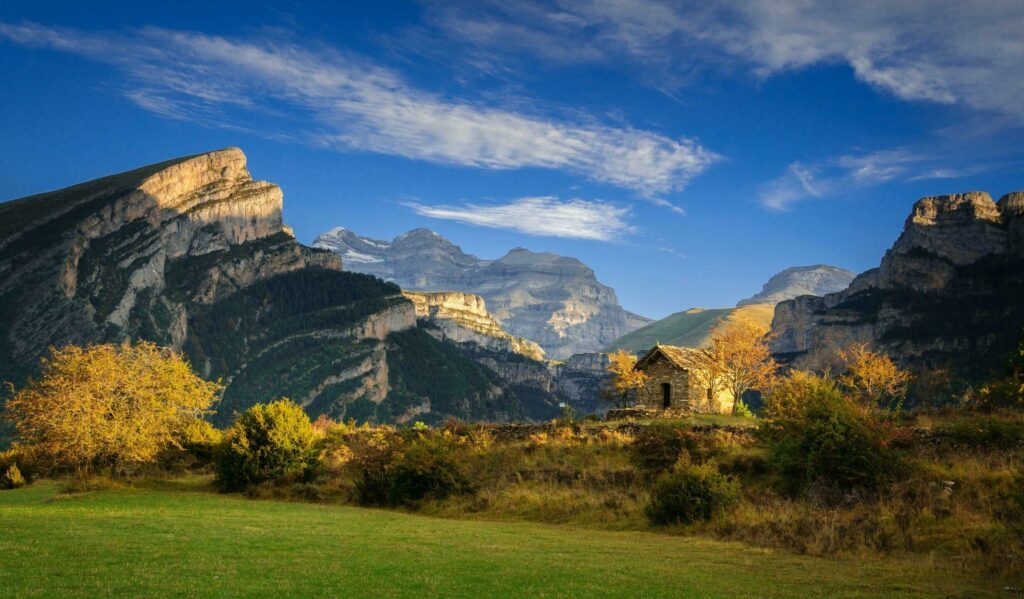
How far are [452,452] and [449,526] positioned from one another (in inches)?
404

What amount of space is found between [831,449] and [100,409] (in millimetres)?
33882

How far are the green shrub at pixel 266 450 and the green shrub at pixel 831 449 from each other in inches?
911

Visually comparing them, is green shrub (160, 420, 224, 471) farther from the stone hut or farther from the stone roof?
the stone roof

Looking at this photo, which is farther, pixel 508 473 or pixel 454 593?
pixel 508 473

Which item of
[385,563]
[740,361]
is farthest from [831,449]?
[740,361]

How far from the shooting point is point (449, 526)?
25.2 metres

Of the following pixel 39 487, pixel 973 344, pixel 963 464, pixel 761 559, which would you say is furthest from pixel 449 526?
pixel 973 344

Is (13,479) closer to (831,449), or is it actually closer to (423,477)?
(423,477)

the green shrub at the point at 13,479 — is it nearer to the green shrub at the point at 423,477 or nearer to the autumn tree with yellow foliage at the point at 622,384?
the green shrub at the point at 423,477

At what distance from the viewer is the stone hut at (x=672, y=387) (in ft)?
171

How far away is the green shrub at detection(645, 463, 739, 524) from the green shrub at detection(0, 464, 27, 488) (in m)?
31.6

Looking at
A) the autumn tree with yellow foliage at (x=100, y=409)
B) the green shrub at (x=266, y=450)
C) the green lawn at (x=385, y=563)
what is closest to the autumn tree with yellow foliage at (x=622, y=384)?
the green shrub at (x=266, y=450)

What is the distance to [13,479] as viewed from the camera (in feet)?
119

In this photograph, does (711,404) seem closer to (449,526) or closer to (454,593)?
(449,526)
